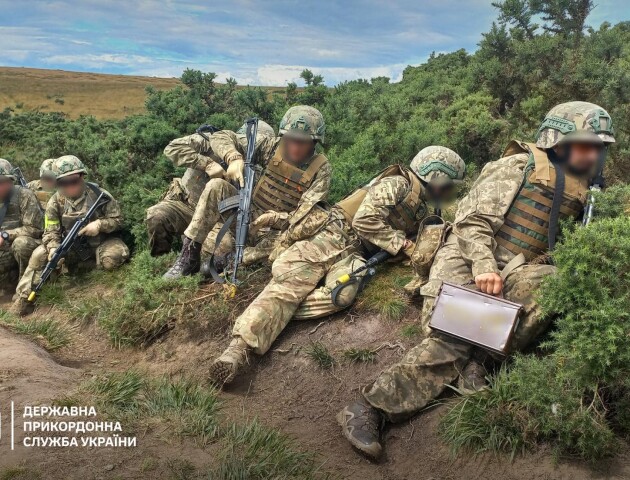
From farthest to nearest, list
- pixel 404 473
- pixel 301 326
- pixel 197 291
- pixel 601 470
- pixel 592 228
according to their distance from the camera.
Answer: pixel 197 291 < pixel 301 326 < pixel 404 473 < pixel 592 228 < pixel 601 470

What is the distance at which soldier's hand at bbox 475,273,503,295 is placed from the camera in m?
3.82

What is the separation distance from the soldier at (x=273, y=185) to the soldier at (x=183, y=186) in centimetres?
26

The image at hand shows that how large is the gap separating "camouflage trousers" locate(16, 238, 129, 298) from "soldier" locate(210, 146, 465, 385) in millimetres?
3314

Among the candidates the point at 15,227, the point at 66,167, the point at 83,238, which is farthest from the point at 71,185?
the point at 15,227

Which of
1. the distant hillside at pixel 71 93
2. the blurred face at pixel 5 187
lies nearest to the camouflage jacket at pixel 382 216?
the blurred face at pixel 5 187

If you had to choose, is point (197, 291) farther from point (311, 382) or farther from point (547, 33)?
point (547, 33)

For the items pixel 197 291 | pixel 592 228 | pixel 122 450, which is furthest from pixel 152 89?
pixel 592 228

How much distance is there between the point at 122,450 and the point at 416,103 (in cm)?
1005

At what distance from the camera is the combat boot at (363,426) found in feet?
12.1

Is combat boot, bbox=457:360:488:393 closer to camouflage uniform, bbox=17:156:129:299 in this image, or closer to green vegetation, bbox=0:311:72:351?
green vegetation, bbox=0:311:72:351

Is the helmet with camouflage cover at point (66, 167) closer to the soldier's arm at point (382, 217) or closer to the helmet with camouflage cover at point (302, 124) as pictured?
the helmet with camouflage cover at point (302, 124)

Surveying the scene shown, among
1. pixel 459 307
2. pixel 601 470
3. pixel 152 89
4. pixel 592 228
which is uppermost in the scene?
pixel 152 89

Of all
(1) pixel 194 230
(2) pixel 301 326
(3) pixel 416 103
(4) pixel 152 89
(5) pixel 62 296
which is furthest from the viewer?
(3) pixel 416 103

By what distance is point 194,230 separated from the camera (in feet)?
20.9
